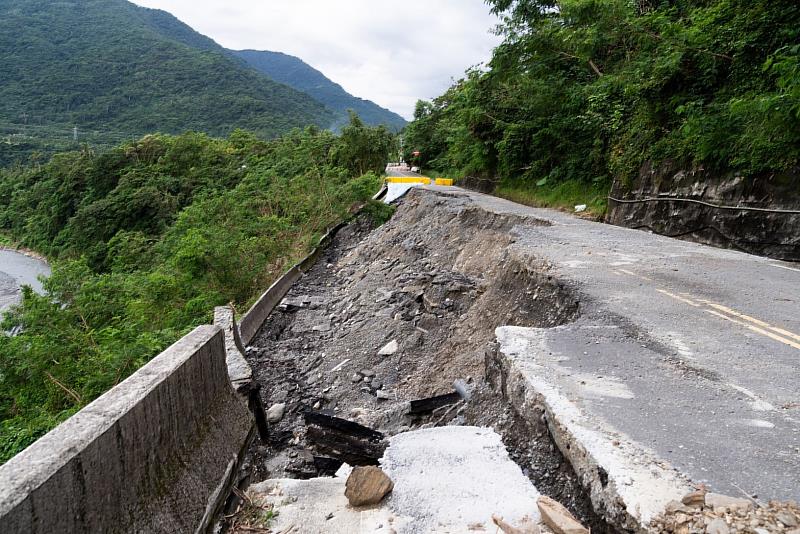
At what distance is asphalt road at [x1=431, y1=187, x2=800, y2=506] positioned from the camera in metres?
2.40

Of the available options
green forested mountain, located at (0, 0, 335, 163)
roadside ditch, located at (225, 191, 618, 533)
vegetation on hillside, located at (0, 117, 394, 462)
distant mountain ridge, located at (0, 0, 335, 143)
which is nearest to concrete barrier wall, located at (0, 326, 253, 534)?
roadside ditch, located at (225, 191, 618, 533)

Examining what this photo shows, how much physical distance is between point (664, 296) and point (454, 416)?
2.65m

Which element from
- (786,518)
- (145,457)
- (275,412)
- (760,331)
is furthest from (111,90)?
(786,518)

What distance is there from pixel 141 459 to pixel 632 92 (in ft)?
42.4

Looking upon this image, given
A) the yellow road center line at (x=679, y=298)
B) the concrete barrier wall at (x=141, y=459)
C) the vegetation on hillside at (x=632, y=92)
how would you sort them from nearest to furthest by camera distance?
the concrete barrier wall at (x=141, y=459), the yellow road center line at (x=679, y=298), the vegetation on hillside at (x=632, y=92)

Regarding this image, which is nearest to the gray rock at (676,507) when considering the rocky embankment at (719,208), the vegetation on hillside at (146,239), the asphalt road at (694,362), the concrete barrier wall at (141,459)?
the asphalt road at (694,362)

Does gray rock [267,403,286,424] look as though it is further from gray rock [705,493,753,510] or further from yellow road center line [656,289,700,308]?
gray rock [705,493,753,510]

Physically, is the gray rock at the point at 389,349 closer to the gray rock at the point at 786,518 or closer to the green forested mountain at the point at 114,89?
the gray rock at the point at 786,518

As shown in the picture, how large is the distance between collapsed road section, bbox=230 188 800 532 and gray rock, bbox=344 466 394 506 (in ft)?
0.92

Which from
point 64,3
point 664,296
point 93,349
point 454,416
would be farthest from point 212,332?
point 64,3

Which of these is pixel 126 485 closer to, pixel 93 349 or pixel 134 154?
pixel 93 349

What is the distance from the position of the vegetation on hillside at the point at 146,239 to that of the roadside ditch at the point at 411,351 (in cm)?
240

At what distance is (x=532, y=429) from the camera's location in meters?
3.10

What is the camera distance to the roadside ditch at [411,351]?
12.2ft
